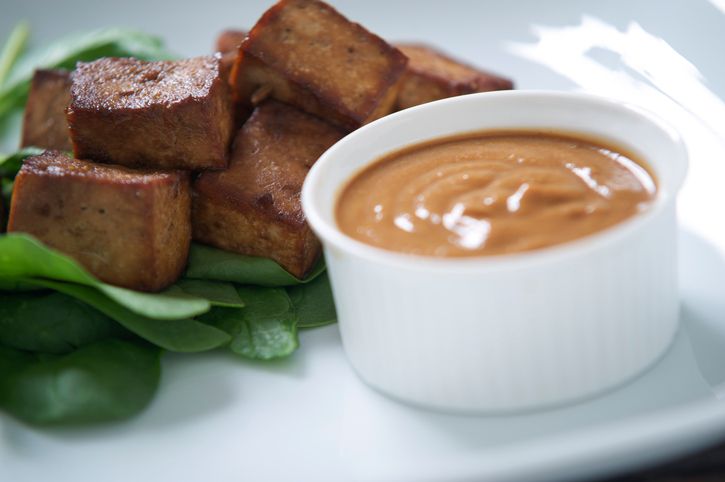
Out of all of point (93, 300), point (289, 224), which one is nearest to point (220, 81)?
point (289, 224)

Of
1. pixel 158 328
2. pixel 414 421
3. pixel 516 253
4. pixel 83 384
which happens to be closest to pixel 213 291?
pixel 158 328

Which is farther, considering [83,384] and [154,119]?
[154,119]

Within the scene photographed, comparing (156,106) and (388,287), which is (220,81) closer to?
(156,106)

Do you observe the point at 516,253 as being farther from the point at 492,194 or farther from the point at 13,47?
the point at 13,47

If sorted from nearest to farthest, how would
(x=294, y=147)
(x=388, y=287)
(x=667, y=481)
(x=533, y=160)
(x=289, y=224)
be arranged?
(x=667, y=481) < (x=388, y=287) < (x=533, y=160) < (x=289, y=224) < (x=294, y=147)

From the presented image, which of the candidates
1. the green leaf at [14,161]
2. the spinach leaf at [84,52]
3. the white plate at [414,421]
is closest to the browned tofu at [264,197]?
the white plate at [414,421]

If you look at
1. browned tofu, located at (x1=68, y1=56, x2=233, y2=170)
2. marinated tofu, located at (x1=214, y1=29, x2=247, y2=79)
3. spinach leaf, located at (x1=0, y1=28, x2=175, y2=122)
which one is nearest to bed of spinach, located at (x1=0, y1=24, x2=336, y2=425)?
browned tofu, located at (x1=68, y1=56, x2=233, y2=170)
